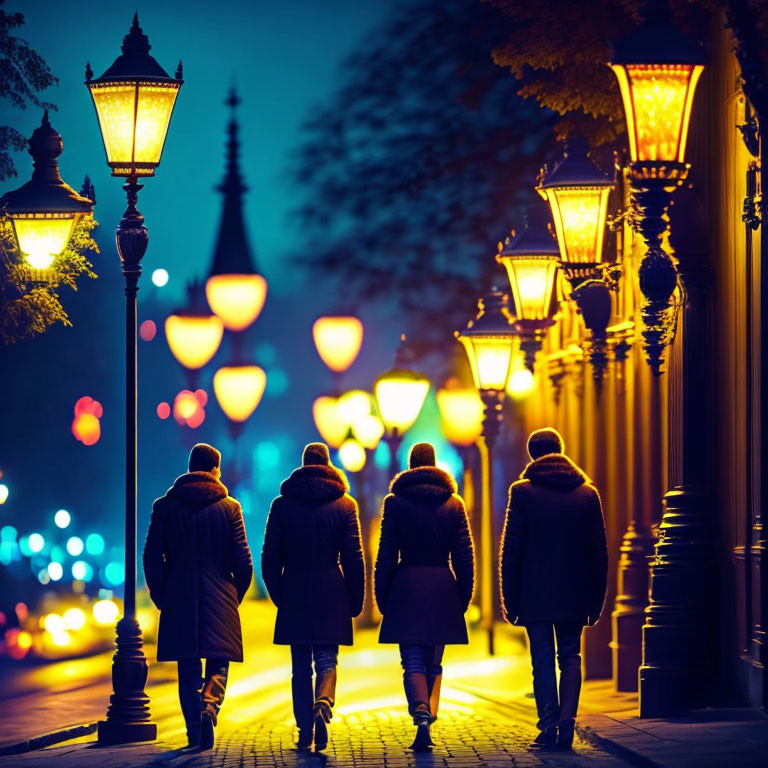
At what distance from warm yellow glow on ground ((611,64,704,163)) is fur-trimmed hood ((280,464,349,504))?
2.78m

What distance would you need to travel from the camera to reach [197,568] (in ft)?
45.5

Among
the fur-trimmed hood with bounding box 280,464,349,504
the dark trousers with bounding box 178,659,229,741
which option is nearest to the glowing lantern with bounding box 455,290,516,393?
the fur-trimmed hood with bounding box 280,464,349,504

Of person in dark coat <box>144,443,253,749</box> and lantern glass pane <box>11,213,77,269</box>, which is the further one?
lantern glass pane <box>11,213,77,269</box>

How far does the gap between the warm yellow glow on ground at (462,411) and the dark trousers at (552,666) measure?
14.6 meters

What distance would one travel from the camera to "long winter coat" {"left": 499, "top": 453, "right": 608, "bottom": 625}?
13617 mm

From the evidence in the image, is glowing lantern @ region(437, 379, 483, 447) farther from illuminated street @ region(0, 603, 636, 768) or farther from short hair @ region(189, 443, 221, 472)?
short hair @ region(189, 443, 221, 472)

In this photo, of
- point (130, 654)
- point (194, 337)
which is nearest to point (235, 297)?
point (194, 337)

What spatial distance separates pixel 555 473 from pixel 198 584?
2.36 m

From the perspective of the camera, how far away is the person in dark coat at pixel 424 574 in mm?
13664

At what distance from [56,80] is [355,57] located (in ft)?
38.8

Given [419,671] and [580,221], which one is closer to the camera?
[419,671]

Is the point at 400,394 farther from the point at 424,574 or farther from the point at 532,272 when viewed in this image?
the point at 424,574

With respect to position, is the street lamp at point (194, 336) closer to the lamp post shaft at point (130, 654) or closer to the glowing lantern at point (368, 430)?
the glowing lantern at point (368, 430)

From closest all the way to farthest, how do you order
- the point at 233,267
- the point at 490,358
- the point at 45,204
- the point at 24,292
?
the point at 45,204 → the point at 24,292 → the point at 490,358 → the point at 233,267
